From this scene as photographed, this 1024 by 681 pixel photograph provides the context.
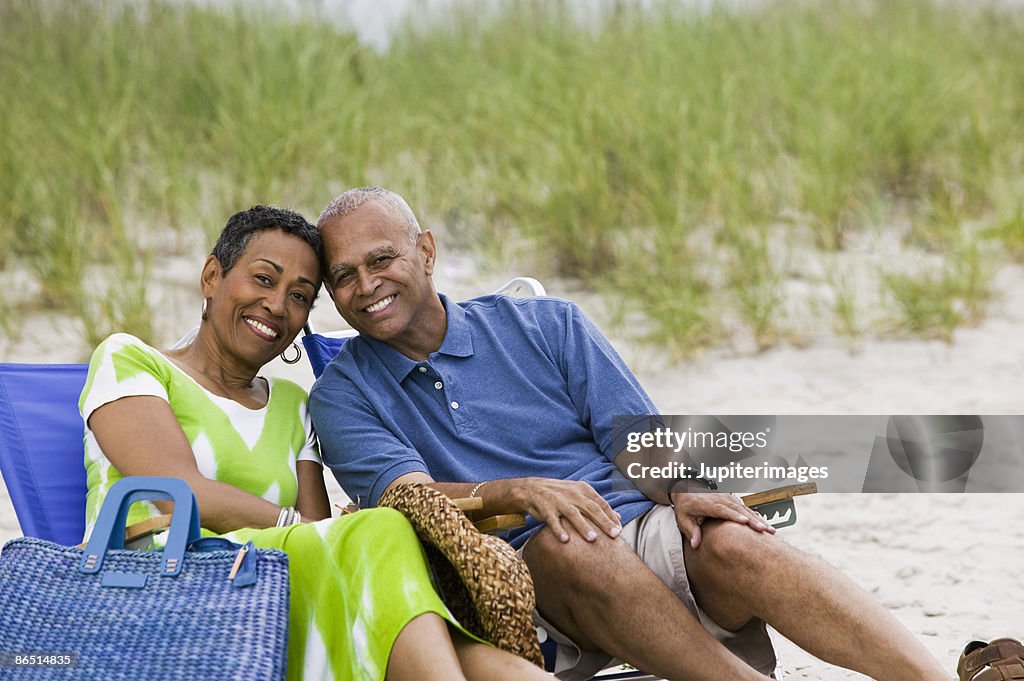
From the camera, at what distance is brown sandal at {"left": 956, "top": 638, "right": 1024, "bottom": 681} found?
2.49m

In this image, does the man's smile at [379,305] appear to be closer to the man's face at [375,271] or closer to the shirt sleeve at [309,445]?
the man's face at [375,271]

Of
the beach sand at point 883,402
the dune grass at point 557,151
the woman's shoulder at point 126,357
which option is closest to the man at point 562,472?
the woman's shoulder at point 126,357

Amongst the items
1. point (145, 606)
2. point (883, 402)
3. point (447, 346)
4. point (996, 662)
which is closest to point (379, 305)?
point (447, 346)

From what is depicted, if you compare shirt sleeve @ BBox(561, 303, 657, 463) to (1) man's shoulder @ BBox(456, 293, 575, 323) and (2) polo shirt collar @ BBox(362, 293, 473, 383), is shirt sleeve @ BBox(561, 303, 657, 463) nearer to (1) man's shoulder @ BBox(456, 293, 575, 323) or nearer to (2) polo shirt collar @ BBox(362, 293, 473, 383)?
(1) man's shoulder @ BBox(456, 293, 575, 323)

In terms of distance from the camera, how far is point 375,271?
3000mm

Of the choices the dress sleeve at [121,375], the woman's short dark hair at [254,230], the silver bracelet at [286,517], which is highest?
the woman's short dark hair at [254,230]

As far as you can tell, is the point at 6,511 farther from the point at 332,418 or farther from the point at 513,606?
the point at 513,606

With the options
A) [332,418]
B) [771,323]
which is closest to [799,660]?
[332,418]

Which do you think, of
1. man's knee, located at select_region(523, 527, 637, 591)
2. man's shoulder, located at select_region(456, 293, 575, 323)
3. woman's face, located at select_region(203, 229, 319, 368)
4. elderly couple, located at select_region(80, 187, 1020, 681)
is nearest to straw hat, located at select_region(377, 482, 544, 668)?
elderly couple, located at select_region(80, 187, 1020, 681)

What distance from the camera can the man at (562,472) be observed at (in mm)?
2537

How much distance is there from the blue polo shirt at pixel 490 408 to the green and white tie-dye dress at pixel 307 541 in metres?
0.21

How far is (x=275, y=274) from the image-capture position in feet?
9.71

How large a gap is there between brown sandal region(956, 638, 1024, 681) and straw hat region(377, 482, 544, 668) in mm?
892

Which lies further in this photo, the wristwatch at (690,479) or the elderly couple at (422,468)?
the wristwatch at (690,479)
